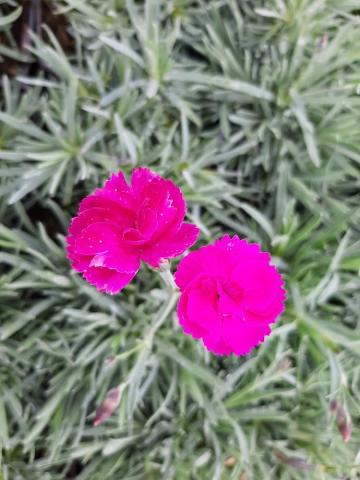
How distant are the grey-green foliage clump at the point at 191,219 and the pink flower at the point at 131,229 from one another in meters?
0.52

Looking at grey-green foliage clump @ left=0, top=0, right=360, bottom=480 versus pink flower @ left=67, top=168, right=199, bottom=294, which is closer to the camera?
pink flower @ left=67, top=168, right=199, bottom=294

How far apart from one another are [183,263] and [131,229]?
0.10 meters

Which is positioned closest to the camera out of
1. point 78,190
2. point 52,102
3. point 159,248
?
point 159,248

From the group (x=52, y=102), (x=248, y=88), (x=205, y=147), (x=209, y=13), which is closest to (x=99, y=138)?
(x=52, y=102)

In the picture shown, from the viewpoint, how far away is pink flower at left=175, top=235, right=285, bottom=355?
786 mm

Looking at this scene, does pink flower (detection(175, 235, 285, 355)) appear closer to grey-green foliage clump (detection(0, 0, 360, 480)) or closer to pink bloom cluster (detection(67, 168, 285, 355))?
pink bloom cluster (detection(67, 168, 285, 355))

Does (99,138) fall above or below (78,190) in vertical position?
above

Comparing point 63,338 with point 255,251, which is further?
point 63,338

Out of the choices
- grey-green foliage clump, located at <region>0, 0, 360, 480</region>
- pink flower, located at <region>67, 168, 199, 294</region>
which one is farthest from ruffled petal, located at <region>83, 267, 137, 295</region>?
grey-green foliage clump, located at <region>0, 0, 360, 480</region>

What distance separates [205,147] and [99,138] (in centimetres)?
32

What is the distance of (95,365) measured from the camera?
143 centimetres

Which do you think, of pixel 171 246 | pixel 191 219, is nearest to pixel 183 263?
pixel 171 246

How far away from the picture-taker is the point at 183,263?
82 cm

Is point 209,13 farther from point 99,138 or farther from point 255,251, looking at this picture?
point 255,251
